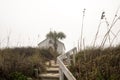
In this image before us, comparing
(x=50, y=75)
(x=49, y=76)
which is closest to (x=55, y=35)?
(x=50, y=75)

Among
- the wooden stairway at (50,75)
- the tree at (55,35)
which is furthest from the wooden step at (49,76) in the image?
the tree at (55,35)

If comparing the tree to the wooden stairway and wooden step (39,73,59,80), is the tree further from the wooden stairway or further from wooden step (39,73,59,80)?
wooden step (39,73,59,80)

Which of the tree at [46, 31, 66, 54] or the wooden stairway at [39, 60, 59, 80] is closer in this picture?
the wooden stairway at [39, 60, 59, 80]

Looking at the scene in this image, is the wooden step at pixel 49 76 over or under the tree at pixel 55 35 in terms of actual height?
under

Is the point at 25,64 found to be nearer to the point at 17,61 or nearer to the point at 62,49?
the point at 17,61

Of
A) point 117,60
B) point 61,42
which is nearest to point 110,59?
point 117,60

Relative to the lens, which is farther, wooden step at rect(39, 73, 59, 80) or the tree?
the tree

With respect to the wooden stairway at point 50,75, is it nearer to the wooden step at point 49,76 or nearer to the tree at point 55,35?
the wooden step at point 49,76

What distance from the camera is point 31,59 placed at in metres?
9.46

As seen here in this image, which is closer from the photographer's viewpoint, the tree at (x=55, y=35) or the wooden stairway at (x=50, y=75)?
the wooden stairway at (x=50, y=75)

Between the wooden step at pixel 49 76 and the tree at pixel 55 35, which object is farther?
the tree at pixel 55 35

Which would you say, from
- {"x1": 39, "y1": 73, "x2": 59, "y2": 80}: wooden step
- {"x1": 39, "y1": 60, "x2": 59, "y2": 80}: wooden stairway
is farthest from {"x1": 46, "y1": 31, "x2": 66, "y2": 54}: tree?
{"x1": 39, "y1": 73, "x2": 59, "y2": 80}: wooden step

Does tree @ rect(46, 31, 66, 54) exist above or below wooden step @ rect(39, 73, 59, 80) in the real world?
A: above

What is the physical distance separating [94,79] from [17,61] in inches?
173
